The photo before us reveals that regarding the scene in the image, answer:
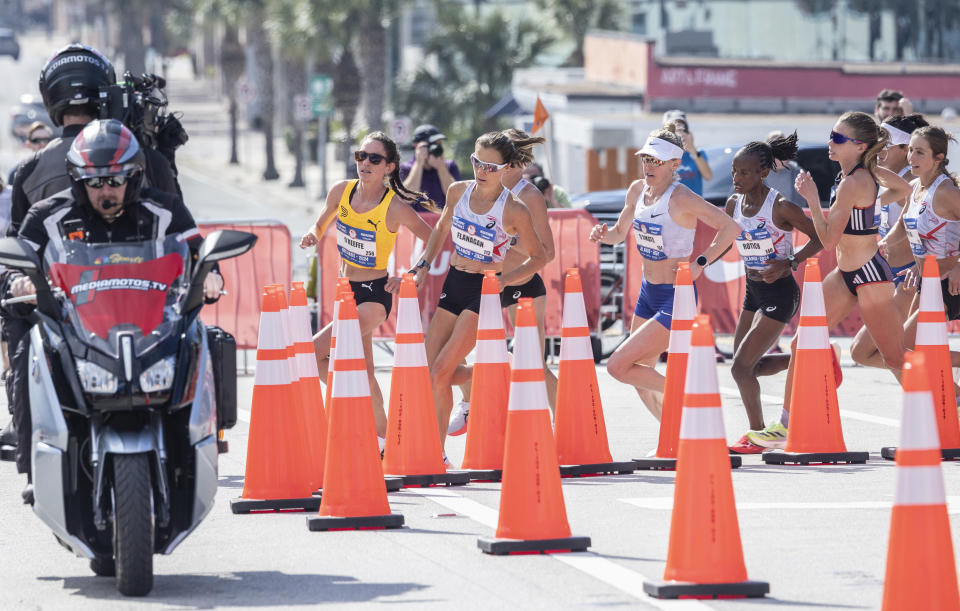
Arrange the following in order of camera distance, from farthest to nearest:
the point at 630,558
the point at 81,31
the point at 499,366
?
the point at 81,31, the point at 499,366, the point at 630,558

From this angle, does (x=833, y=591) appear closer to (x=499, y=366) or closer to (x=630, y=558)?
(x=630, y=558)

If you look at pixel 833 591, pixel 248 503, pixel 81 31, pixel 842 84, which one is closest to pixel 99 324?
pixel 248 503

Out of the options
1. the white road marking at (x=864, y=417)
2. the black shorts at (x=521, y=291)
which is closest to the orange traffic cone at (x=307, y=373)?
the black shorts at (x=521, y=291)

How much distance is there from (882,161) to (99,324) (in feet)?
24.5

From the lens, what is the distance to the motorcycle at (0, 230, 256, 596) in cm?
683

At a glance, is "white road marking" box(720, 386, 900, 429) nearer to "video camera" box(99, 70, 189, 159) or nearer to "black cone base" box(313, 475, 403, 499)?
"black cone base" box(313, 475, 403, 499)

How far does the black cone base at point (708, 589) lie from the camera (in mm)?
6906

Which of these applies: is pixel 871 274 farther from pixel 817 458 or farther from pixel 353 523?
pixel 353 523

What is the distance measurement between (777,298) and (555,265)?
5.97m

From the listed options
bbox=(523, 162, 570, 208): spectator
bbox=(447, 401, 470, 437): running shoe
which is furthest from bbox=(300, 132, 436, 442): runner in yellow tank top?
bbox=(523, 162, 570, 208): spectator

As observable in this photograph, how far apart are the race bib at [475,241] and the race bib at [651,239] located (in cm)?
86

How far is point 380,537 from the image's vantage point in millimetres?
8336

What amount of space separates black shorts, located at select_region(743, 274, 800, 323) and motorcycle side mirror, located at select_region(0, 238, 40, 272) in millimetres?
5151

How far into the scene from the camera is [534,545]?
7801mm
